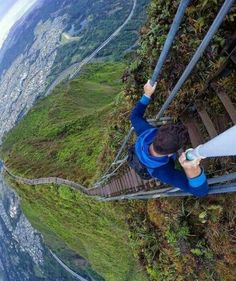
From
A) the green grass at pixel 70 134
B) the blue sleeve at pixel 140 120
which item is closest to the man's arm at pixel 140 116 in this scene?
the blue sleeve at pixel 140 120

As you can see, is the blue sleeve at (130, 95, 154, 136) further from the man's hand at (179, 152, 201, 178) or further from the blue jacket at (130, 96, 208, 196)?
the man's hand at (179, 152, 201, 178)

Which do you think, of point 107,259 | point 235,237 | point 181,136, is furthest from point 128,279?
point 181,136

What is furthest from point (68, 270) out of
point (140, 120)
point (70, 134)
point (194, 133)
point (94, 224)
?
point (140, 120)

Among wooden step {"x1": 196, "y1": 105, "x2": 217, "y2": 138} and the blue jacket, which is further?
wooden step {"x1": 196, "y1": 105, "x2": 217, "y2": 138}

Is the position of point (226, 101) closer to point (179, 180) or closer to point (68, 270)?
point (179, 180)

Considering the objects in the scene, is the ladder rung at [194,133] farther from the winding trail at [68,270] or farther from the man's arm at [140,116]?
the winding trail at [68,270]

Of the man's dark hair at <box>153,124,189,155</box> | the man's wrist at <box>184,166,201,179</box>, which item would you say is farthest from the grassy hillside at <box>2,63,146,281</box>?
the man's dark hair at <box>153,124,189,155</box>

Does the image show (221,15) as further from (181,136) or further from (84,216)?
(84,216)

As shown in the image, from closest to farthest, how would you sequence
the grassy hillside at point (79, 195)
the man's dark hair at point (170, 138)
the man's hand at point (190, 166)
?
the man's hand at point (190, 166), the man's dark hair at point (170, 138), the grassy hillside at point (79, 195)
